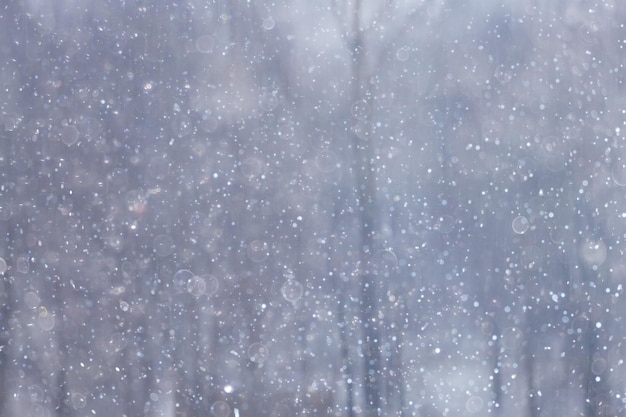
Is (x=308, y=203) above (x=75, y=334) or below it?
above

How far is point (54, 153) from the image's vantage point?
4.05ft

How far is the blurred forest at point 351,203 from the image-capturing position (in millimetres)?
1132

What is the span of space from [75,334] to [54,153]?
308 millimetres

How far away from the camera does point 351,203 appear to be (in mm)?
1149

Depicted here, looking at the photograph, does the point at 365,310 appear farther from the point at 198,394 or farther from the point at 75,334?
the point at 75,334

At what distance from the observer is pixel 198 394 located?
3.91 feet

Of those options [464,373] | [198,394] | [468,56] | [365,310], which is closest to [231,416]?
[198,394]

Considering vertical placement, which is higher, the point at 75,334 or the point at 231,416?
the point at 75,334

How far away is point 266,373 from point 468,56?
0.59 m

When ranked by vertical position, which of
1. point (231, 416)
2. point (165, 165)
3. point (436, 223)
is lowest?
point (231, 416)

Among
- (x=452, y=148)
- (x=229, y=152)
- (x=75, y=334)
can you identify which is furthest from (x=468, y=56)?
(x=75, y=334)

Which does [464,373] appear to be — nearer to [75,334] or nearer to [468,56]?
[468,56]

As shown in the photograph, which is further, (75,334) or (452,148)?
(75,334)

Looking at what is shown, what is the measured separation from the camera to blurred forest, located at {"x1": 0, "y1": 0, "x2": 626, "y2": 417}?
3.71 feet
